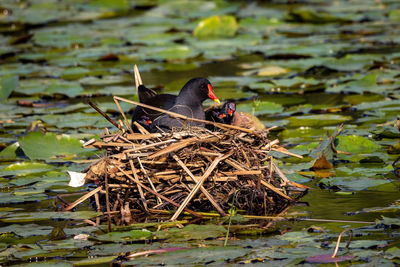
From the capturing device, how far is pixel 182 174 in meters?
4.80

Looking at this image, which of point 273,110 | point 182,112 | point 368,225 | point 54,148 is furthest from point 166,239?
point 273,110

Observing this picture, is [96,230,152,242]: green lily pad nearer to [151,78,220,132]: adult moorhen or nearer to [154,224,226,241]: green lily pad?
[154,224,226,241]: green lily pad

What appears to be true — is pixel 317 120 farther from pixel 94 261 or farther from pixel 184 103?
pixel 94 261

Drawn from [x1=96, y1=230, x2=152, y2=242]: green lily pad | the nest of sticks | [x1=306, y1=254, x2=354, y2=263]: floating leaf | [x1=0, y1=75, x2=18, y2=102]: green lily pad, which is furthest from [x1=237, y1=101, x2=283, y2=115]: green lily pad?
[x1=306, y1=254, x2=354, y2=263]: floating leaf

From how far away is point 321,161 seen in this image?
5.67 metres

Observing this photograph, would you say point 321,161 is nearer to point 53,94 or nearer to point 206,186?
point 206,186

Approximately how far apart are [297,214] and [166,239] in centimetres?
100

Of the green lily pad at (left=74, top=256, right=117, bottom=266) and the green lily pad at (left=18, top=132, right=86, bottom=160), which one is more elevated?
the green lily pad at (left=18, top=132, right=86, bottom=160)

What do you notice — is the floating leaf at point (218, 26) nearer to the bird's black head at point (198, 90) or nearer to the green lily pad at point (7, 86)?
the green lily pad at point (7, 86)

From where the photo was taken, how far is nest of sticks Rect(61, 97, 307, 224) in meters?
4.75

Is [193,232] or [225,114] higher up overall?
[225,114]

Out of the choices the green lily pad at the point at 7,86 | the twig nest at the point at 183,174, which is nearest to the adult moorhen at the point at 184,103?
the twig nest at the point at 183,174

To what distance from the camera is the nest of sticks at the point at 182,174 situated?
475cm

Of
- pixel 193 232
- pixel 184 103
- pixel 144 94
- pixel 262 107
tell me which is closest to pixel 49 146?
pixel 144 94
